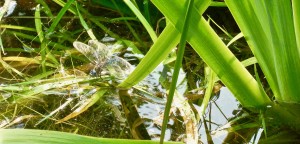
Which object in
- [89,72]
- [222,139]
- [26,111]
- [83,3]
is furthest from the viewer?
[83,3]

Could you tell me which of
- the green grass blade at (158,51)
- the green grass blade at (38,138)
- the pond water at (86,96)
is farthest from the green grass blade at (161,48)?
the green grass blade at (38,138)

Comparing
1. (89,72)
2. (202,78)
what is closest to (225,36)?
(202,78)

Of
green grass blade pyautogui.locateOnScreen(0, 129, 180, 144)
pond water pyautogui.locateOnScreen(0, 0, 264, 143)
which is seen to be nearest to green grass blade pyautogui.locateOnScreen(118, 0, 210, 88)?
pond water pyautogui.locateOnScreen(0, 0, 264, 143)

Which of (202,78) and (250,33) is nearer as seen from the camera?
(250,33)

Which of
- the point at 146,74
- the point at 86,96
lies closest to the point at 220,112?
the point at 146,74

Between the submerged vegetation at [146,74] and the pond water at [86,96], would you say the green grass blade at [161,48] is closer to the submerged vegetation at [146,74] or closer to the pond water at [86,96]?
the submerged vegetation at [146,74]

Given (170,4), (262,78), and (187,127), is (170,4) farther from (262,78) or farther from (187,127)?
(262,78)

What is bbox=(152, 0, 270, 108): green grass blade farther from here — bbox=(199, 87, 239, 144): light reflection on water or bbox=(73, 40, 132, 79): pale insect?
bbox=(73, 40, 132, 79): pale insect
